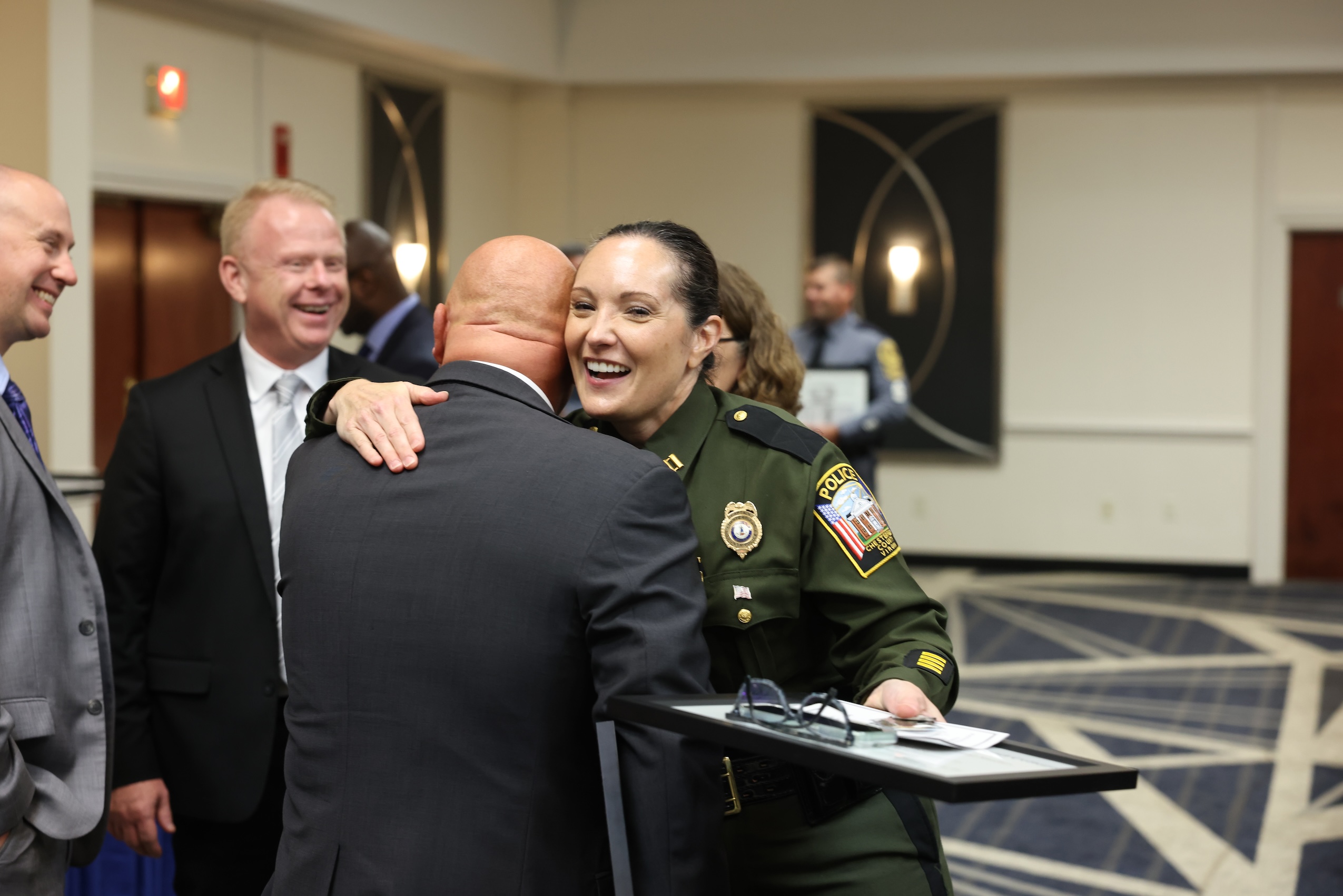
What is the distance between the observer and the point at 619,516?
4.70ft

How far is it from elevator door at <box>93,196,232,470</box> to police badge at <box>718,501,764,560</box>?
5.56 m

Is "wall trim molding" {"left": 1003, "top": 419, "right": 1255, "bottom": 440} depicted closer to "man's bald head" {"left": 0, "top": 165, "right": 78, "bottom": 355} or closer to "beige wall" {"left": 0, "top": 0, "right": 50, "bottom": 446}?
"beige wall" {"left": 0, "top": 0, "right": 50, "bottom": 446}

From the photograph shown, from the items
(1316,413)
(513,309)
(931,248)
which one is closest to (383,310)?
(513,309)

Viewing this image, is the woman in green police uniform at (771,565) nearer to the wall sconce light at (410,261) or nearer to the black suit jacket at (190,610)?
the black suit jacket at (190,610)

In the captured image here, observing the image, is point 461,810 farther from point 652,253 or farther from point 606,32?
point 606,32

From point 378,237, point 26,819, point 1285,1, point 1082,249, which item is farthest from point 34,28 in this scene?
point 1285,1

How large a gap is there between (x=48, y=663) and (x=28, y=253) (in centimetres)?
62

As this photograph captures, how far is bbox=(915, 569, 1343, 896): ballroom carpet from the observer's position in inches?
153

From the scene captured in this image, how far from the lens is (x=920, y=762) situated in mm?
1188

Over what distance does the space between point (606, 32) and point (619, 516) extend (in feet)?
27.2

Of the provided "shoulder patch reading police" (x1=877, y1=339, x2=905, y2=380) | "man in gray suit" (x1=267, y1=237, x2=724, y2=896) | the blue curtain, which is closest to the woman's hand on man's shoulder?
"man in gray suit" (x1=267, y1=237, x2=724, y2=896)

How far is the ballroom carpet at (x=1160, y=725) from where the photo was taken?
12.7ft

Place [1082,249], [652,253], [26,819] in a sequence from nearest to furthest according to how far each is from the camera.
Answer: [652,253] → [26,819] → [1082,249]

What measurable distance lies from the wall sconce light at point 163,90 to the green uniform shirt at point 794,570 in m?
5.70
